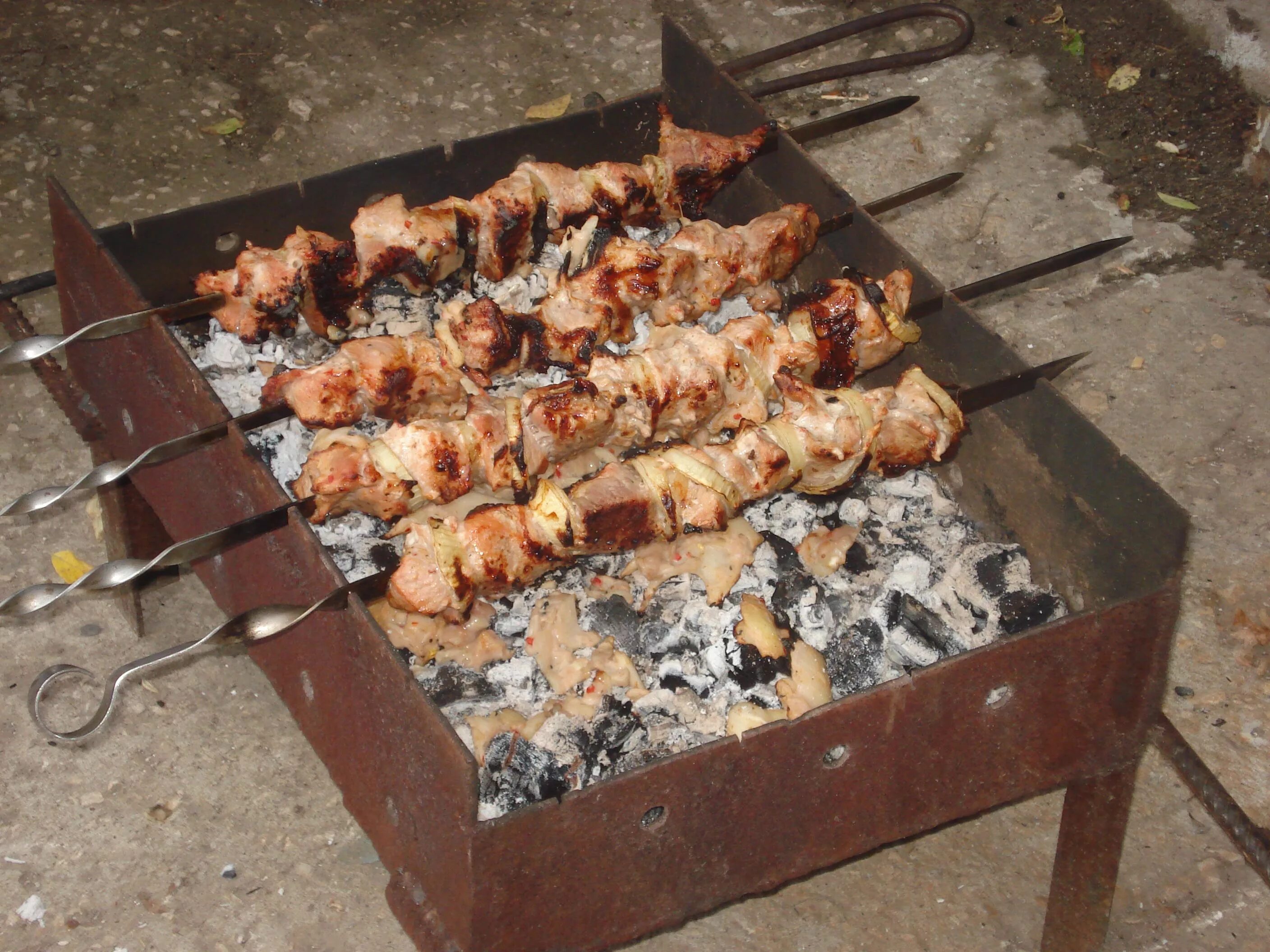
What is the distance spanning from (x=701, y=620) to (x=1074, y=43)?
4.13 m

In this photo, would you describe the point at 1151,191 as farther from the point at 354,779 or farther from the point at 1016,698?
the point at 354,779

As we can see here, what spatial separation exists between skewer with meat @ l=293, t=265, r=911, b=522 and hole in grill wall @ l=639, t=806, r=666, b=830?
982mm

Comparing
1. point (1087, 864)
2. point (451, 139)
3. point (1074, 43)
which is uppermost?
point (1074, 43)

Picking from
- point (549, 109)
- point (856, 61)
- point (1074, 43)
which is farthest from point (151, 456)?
point (1074, 43)

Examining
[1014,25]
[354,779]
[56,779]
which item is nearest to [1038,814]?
[354,779]

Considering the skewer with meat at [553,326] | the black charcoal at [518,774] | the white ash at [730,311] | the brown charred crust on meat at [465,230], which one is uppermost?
the brown charred crust on meat at [465,230]

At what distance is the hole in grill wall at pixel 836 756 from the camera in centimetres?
257

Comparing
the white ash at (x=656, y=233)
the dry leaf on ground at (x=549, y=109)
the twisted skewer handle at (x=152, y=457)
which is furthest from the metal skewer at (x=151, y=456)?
the dry leaf on ground at (x=549, y=109)

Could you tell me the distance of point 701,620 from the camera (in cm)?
321

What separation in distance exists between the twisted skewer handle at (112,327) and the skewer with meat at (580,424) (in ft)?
1.76

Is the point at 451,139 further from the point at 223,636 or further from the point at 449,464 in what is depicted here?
the point at 223,636

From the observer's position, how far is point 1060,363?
311 cm

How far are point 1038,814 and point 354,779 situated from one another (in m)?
1.95

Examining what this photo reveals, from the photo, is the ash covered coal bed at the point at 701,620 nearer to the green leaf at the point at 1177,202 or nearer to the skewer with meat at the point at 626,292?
the skewer with meat at the point at 626,292
